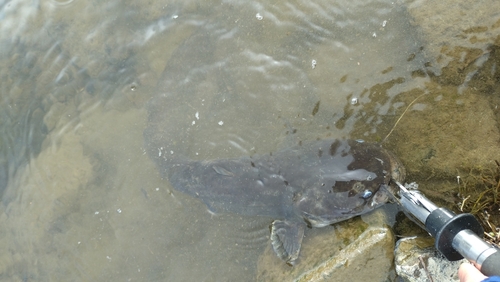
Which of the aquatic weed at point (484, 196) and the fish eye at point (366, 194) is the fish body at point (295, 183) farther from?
the aquatic weed at point (484, 196)

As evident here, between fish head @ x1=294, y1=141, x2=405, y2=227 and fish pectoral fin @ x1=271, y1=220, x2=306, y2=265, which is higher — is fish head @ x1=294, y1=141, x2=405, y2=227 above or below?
above

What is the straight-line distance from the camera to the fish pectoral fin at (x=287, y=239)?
4.39 meters

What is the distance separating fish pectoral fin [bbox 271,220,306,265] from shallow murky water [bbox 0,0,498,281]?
0.26 m

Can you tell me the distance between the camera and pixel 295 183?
14.4ft

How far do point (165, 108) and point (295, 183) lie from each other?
7.38ft

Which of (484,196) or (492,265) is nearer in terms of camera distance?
(492,265)

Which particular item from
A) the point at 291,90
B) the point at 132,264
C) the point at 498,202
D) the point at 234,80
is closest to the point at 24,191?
the point at 132,264

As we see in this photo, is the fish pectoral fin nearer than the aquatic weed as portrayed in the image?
No

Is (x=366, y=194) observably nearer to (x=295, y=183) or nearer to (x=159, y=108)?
(x=295, y=183)

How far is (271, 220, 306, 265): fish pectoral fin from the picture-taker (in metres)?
4.39

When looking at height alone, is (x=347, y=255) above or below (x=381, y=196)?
below

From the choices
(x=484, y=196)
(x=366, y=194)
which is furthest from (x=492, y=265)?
(x=484, y=196)

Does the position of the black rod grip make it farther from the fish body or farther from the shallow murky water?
the shallow murky water

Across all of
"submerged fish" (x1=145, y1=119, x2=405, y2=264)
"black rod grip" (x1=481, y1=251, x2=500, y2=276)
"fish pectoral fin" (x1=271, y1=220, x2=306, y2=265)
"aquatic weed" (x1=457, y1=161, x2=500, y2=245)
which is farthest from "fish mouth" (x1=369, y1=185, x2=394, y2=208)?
"black rod grip" (x1=481, y1=251, x2=500, y2=276)
